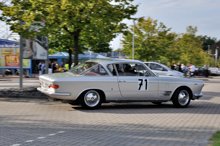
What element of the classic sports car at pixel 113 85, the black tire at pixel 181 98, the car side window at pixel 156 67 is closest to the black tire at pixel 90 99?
the classic sports car at pixel 113 85

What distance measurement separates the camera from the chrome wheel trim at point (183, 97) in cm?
1164

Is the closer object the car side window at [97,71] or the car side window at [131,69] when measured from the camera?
the car side window at [97,71]

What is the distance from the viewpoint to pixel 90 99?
414 inches

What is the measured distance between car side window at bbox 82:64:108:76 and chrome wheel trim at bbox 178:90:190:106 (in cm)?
269

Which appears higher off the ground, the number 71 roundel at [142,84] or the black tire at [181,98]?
the number 71 roundel at [142,84]

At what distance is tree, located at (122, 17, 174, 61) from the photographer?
138 ft

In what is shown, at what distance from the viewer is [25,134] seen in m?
6.61

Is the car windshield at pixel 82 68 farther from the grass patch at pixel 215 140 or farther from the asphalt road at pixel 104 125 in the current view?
the grass patch at pixel 215 140

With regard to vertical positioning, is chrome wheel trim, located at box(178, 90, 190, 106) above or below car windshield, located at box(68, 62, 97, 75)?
below

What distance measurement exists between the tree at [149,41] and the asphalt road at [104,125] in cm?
3077

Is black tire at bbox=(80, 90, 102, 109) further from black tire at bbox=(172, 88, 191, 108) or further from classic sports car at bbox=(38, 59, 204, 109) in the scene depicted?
black tire at bbox=(172, 88, 191, 108)

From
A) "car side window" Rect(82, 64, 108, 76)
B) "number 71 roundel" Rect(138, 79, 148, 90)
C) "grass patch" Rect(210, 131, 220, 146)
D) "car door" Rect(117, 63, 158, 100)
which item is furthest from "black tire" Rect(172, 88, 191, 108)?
"grass patch" Rect(210, 131, 220, 146)

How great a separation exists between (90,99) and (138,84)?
1.60 meters

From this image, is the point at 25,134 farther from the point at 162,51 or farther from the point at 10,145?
the point at 162,51
